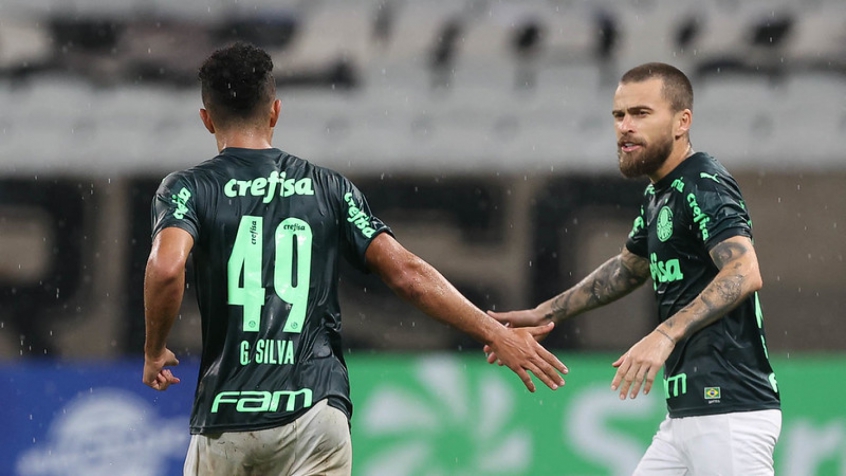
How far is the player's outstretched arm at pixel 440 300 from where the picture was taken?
356cm

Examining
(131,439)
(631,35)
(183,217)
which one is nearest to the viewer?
(183,217)

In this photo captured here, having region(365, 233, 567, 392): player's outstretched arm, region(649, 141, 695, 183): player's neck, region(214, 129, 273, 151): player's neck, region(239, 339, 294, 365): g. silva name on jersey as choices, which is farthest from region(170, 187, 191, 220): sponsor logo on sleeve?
region(649, 141, 695, 183): player's neck

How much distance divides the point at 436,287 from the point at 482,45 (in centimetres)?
541

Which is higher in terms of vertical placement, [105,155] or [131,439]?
[105,155]

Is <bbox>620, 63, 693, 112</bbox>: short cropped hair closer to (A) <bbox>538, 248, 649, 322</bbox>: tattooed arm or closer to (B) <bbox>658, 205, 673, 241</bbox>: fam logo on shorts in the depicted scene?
(B) <bbox>658, 205, 673, 241</bbox>: fam logo on shorts

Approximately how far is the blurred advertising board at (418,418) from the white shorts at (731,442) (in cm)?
285

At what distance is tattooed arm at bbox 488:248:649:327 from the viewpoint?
4.99 metres

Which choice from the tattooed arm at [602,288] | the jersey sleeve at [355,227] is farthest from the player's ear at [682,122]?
the jersey sleeve at [355,227]

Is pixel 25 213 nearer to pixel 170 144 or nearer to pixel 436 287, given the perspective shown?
pixel 170 144

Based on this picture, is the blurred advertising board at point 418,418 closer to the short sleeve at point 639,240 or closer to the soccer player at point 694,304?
the short sleeve at point 639,240

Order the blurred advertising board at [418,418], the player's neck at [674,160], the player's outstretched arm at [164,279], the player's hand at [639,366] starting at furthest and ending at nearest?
1. the blurred advertising board at [418,418]
2. the player's neck at [674,160]
3. the player's hand at [639,366]
4. the player's outstretched arm at [164,279]

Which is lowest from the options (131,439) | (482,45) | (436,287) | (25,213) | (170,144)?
(131,439)

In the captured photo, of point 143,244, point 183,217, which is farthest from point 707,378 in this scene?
point 143,244

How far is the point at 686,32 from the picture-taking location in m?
8.70
